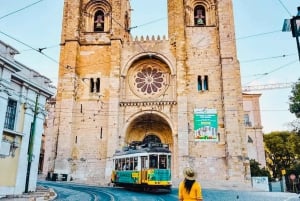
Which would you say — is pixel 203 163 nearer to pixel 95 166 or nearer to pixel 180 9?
pixel 95 166

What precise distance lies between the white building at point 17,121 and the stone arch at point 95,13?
13.5 m

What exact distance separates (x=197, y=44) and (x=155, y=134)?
8.37 m

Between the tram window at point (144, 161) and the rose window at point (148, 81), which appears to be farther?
the rose window at point (148, 81)

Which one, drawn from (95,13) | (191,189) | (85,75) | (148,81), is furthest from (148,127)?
(191,189)

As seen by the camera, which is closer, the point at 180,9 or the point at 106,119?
the point at 106,119

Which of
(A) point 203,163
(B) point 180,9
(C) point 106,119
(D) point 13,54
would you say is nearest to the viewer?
(D) point 13,54

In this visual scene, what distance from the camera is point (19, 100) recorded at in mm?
12000

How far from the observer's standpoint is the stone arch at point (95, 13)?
25.9 meters

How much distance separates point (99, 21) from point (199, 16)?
29.4ft

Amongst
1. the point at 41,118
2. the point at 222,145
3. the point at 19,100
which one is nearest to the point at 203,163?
the point at 222,145

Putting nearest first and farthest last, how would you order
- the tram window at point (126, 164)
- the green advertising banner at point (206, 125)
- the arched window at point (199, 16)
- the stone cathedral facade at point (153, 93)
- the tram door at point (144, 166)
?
the tram door at point (144, 166), the tram window at point (126, 164), the stone cathedral facade at point (153, 93), the green advertising banner at point (206, 125), the arched window at point (199, 16)

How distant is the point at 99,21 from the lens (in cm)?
2622

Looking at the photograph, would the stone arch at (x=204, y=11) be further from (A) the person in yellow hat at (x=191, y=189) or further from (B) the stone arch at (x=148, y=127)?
(A) the person in yellow hat at (x=191, y=189)

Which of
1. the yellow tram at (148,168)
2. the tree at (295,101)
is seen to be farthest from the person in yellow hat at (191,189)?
the tree at (295,101)
